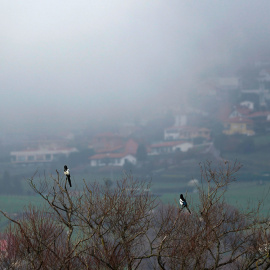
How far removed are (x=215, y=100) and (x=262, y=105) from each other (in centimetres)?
1224

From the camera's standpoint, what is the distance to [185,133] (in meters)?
126

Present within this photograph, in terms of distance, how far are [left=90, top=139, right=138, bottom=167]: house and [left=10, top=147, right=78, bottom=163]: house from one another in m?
6.38

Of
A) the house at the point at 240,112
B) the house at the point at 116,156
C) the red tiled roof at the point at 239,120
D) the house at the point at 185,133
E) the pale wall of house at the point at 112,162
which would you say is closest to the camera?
the pale wall of house at the point at 112,162

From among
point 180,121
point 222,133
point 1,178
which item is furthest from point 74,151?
point 222,133

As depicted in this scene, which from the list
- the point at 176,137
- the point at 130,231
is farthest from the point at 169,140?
the point at 130,231

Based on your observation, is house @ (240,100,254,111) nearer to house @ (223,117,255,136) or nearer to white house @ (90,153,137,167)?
house @ (223,117,255,136)

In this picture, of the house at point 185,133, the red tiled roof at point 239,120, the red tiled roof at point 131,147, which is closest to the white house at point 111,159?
the red tiled roof at point 131,147

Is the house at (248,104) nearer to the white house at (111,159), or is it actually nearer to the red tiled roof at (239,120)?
the red tiled roof at (239,120)

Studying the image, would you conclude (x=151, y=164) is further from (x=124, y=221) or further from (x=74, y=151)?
(x=124, y=221)

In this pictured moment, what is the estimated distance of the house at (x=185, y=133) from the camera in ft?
408

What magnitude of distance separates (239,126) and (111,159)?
32560mm

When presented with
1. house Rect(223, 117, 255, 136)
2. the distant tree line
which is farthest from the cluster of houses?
the distant tree line

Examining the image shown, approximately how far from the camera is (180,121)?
425 ft

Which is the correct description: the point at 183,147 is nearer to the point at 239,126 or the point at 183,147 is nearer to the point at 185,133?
the point at 185,133
